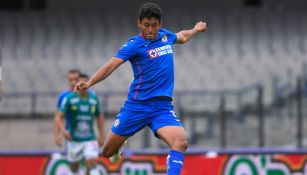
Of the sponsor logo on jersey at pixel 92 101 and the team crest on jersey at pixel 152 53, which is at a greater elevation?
the sponsor logo on jersey at pixel 92 101

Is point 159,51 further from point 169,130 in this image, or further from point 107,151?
point 107,151

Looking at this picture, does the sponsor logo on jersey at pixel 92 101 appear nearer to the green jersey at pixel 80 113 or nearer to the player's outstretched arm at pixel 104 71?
the green jersey at pixel 80 113

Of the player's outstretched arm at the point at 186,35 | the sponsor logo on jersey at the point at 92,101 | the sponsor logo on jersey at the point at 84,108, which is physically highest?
the player's outstretched arm at the point at 186,35

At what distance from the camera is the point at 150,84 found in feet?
29.8

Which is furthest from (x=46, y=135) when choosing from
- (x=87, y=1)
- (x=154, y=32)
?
(x=154, y=32)

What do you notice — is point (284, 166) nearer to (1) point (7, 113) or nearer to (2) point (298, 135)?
(2) point (298, 135)

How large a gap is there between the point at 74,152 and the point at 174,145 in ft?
16.4

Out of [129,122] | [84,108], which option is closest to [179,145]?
[129,122]

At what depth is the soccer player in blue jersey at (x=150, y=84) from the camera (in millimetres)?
8789

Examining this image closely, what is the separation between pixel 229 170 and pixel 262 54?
10.2m

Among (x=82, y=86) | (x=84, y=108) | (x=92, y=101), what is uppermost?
(x=92, y=101)

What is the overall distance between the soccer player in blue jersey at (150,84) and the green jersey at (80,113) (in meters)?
4.21

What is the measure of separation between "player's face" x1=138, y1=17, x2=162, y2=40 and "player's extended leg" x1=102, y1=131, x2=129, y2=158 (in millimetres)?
1161

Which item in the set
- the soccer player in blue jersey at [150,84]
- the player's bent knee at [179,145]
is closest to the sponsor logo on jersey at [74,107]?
the soccer player in blue jersey at [150,84]
